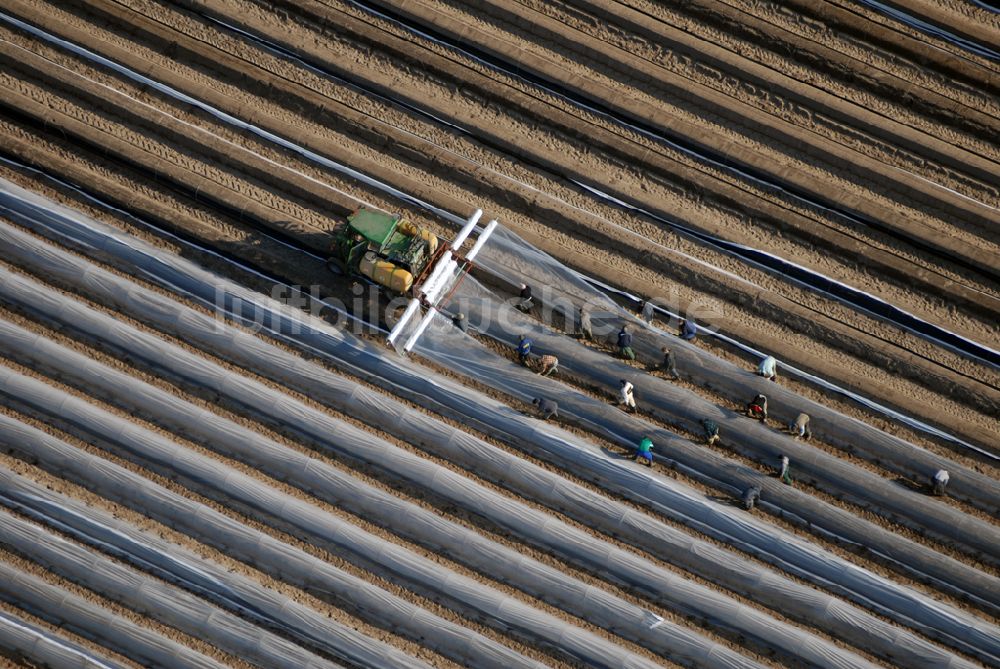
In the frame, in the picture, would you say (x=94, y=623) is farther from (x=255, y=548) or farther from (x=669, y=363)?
(x=669, y=363)

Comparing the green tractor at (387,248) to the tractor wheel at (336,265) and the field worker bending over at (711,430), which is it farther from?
the field worker bending over at (711,430)

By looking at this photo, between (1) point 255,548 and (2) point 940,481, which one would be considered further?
(2) point 940,481

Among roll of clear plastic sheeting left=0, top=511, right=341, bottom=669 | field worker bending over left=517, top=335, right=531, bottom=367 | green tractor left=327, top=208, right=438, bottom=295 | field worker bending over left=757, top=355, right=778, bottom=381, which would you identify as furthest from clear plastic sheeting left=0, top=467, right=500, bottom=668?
field worker bending over left=757, top=355, right=778, bottom=381

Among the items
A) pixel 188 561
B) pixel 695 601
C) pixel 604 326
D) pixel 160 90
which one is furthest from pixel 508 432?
pixel 160 90

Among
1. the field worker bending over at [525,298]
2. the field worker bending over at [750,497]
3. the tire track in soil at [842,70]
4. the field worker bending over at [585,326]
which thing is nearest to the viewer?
the field worker bending over at [750,497]

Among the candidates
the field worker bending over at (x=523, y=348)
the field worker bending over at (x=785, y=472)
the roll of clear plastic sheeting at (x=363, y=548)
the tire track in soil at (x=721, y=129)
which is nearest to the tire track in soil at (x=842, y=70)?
the tire track in soil at (x=721, y=129)

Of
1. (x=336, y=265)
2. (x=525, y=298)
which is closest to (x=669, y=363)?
(x=525, y=298)

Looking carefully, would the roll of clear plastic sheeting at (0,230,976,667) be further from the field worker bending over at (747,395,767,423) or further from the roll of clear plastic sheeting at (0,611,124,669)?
the roll of clear plastic sheeting at (0,611,124,669)
